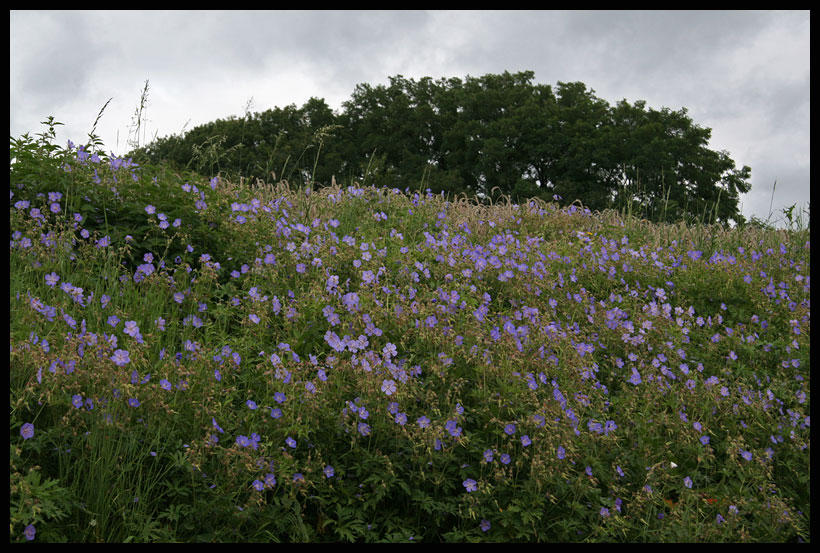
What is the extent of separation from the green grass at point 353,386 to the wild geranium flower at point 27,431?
2cm

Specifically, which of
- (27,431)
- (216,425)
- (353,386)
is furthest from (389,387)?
(27,431)

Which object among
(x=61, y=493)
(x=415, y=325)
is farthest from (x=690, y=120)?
(x=61, y=493)

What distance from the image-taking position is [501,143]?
29.6m

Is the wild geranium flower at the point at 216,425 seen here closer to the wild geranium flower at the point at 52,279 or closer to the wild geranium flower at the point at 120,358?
the wild geranium flower at the point at 120,358

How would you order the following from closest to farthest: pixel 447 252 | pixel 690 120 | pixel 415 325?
pixel 415 325 → pixel 447 252 → pixel 690 120

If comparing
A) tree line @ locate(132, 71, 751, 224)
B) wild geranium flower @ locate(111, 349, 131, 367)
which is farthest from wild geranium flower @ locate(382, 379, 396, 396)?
tree line @ locate(132, 71, 751, 224)

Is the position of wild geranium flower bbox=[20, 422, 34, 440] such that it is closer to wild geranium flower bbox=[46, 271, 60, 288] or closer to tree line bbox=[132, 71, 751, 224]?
wild geranium flower bbox=[46, 271, 60, 288]

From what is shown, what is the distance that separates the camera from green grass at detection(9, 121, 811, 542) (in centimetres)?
275

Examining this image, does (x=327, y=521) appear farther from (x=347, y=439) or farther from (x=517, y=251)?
(x=517, y=251)

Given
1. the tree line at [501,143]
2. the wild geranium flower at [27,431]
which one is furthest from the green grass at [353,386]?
the tree line at [501,143]

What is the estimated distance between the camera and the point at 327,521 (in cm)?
283

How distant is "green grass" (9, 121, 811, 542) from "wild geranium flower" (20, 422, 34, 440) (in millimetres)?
18

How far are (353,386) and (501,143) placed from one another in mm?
27356
